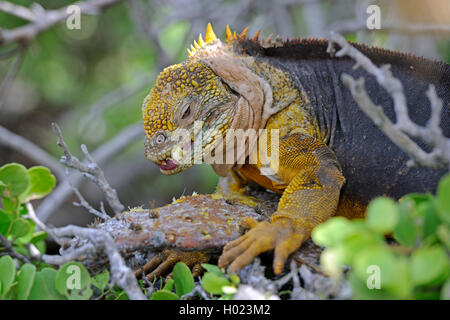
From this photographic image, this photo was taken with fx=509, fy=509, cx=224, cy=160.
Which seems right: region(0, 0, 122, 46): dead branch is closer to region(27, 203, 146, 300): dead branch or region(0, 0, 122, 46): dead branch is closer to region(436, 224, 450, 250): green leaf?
region(27, 203, 146, 300): dead branch

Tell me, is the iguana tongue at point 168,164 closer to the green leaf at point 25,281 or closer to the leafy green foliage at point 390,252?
the green leaf at point 25,281

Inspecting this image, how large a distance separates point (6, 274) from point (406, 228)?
6.64 ft

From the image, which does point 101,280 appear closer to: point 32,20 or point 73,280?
point 73,280

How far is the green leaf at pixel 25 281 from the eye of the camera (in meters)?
2.69

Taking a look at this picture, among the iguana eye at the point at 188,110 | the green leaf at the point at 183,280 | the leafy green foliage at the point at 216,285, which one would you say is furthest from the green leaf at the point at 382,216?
the iguana eye at the point at 188,110

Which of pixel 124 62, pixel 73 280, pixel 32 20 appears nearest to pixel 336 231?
pixel 73 280

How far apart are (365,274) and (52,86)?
11080 millimetres

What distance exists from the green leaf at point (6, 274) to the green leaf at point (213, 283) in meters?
1.01

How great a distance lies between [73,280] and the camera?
2.74 m

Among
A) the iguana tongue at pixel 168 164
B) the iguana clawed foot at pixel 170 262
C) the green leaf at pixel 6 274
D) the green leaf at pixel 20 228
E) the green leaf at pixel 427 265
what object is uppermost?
the iguana tongue at pixel 168 164

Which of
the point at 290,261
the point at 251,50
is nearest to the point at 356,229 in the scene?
the point at 290,261

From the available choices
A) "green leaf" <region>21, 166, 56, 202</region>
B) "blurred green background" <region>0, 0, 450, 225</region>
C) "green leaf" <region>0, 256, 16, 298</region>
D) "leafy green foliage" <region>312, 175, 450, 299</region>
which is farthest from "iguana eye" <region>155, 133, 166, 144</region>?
"blurred green background" <region>0, 0, 450, 225</region>
